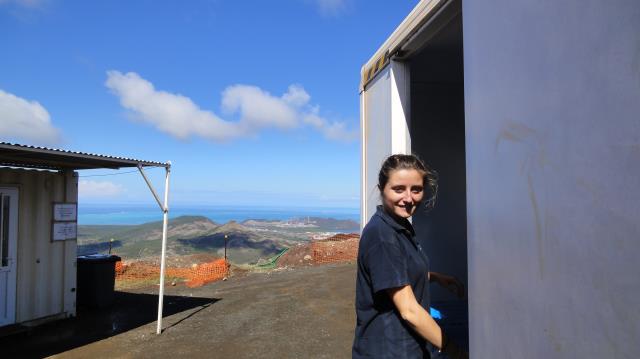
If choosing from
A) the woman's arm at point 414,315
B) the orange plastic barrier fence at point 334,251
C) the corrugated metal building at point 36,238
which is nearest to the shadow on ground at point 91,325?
the corrugated metal building at point 36,238

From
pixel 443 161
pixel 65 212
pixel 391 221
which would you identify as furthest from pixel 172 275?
pixel 391 221

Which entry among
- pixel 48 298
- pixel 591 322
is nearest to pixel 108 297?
pixel 48 298

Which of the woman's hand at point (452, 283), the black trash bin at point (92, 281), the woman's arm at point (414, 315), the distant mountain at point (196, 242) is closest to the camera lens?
the woman's arm at point (414, 315)

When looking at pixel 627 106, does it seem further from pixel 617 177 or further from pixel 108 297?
pixel 108 297

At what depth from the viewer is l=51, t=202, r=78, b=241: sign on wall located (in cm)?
747

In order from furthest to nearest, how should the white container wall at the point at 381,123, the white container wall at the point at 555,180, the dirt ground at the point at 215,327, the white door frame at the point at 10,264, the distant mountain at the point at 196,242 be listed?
1. the distant mountain at the point at 196,242
2. the white door frame at the point at 10,264
3. the dirt ground at the point at 215,327
4. the white container wall at the point at 381,123
5. the white container wall at the point at 555,180

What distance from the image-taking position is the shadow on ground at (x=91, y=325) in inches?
241

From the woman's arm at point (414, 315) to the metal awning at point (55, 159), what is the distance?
5.36 m

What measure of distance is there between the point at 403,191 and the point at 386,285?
18.4 inches

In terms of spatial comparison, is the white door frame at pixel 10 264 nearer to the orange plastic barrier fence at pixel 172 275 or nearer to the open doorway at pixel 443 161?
the orange plastic barrier fence at pixel 172 275

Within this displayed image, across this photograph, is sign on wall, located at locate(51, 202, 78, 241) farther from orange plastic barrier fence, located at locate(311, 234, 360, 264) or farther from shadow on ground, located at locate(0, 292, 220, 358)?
orange plastic barrier fence, located at locate(311, 234, 360, 264)

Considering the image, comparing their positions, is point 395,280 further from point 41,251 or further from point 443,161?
point 41,251

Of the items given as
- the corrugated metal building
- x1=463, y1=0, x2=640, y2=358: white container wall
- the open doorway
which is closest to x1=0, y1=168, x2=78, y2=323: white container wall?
the corrugated metal building

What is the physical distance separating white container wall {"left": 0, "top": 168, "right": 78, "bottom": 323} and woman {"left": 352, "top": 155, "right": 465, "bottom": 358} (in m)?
7.26
